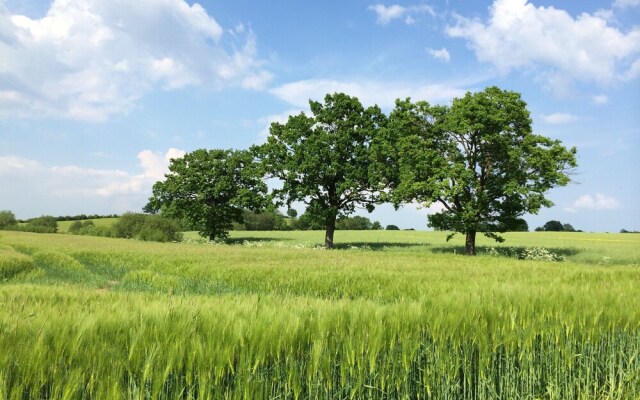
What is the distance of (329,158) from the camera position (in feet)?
126

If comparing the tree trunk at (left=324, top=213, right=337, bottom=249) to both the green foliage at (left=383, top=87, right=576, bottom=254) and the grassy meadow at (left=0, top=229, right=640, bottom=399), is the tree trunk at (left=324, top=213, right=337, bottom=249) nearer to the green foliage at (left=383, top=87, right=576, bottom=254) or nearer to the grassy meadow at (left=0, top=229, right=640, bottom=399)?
the green foliage at (left=383, top=87, right=576, bottom=254)

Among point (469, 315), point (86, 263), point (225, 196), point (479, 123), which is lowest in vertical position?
point (86, 263)

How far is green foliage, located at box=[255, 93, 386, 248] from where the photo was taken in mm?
37688

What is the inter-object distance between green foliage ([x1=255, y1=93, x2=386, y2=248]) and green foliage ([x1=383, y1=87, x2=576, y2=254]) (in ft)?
18.1

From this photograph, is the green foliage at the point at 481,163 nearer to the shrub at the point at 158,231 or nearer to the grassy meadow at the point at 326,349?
the grassy meadow at the point at 326,349

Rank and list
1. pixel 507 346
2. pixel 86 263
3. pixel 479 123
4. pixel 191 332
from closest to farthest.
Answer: pixel 191 332 → pixel 507 346 → pixel 86 263 → pixel 479 123

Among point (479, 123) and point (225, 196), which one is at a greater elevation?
point (479, 123)

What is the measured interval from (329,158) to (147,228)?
3413 cm

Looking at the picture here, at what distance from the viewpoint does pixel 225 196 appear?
5191 cm

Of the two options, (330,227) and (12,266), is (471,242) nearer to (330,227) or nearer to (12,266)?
(330,227)

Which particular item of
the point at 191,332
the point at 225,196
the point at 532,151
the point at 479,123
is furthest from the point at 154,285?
the point at 225,196

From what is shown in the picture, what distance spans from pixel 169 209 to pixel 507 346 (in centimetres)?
5081

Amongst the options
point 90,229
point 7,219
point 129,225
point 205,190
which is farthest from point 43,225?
point 205,190

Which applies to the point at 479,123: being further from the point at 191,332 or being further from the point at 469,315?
the point at 191,332
